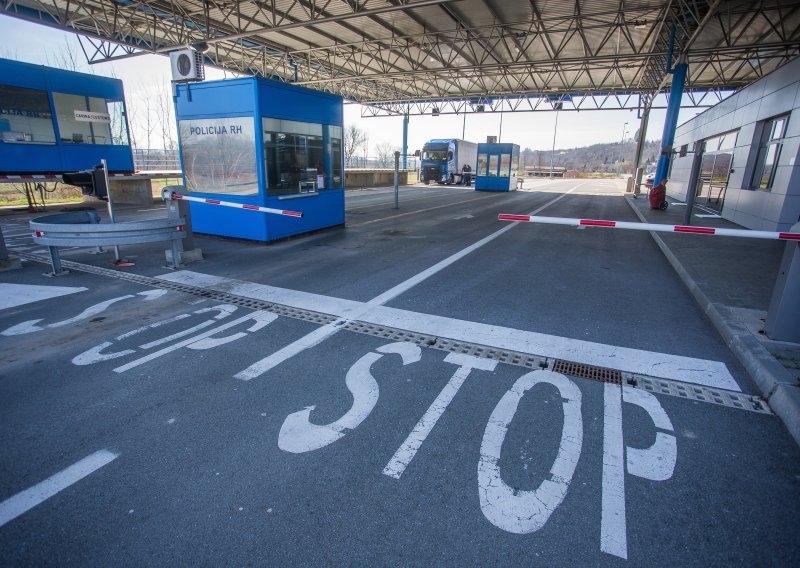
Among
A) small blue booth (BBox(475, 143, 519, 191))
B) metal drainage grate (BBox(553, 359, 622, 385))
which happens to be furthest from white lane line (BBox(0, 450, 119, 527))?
small blue booth (BBox(475, 143, 519, 191))

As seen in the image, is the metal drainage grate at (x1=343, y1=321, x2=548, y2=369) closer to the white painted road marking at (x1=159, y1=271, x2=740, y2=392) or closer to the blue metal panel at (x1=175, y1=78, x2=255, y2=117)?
the white painted road marking at (x1=159, y1=271, x2=740, y2=392)

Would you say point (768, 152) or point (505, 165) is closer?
point (768, 152)

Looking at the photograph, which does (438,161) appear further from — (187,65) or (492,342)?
(492,342)

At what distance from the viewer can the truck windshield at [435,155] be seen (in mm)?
38781

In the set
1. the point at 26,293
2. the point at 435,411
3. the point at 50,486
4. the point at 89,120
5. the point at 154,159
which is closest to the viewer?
the point at 50,486

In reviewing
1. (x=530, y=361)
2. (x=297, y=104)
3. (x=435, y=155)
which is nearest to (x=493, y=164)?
(x=435, y=155)

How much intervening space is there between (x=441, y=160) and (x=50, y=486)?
38.9 metres

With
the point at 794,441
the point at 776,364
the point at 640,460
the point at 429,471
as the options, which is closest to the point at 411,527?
the point at 429,471

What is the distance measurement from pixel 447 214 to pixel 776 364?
13193mm

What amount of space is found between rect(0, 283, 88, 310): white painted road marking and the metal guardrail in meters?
0.68

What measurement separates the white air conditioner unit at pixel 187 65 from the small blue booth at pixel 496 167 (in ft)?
78.1

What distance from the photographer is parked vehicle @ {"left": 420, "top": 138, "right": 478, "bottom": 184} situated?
38.6 m

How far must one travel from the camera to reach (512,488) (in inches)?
101

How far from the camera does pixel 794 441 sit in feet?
9.93
